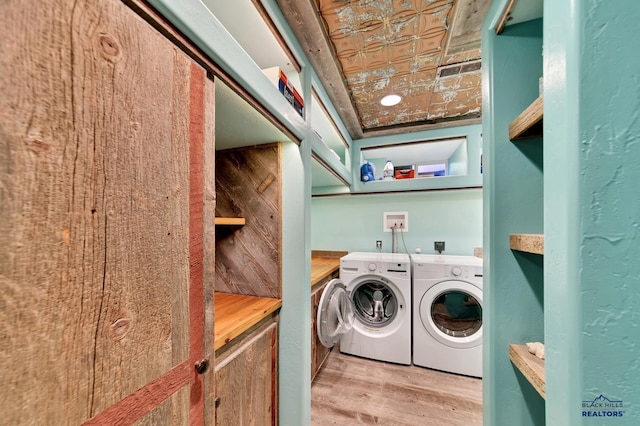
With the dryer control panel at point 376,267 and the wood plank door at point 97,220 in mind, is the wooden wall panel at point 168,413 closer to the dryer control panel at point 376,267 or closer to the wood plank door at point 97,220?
the wood plank door at point 97,220

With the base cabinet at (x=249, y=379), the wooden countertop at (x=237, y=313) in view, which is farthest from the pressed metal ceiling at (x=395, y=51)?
the base cabinet at (x=249, y=379)

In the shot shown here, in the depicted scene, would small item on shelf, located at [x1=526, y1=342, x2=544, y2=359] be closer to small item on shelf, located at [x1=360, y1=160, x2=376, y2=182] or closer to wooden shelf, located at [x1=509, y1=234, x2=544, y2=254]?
wooden shelf, located at [x1=509, y1=234, x2=544, y2=254]

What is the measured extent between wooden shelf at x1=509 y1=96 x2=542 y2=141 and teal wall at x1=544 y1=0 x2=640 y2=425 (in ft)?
0.87

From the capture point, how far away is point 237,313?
102cm

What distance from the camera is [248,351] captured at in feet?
3.18

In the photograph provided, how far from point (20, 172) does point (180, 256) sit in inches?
11.6

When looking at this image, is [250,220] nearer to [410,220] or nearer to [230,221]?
[230,221]

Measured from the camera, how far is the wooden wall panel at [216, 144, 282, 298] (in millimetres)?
1211

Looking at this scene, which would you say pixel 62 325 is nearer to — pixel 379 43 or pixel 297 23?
pixel 297 23

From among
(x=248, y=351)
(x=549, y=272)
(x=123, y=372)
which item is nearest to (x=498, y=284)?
(x=549, y=272)

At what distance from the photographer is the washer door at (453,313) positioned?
1908mm

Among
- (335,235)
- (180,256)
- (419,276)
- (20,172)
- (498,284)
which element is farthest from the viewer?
(335,235)

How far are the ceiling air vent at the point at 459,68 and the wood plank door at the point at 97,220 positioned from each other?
1595 mm

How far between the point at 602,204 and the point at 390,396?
6.17 feet
